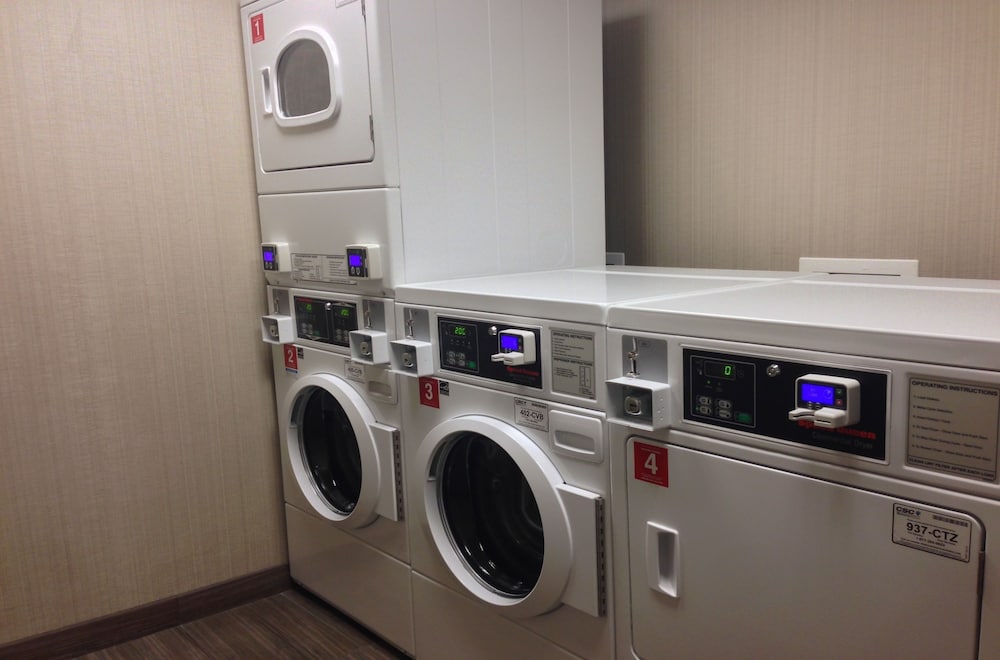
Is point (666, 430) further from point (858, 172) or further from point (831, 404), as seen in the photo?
point (858, 172)

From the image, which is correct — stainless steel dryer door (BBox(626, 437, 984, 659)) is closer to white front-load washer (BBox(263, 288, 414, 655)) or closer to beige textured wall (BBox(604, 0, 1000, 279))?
white front-load washer (BBox(263, 288, 414, 655))

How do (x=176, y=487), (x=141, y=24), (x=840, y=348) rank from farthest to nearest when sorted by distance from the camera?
1. (x=176, y=487)
2. (x=141, y=24)
3. (x=840, y=348)

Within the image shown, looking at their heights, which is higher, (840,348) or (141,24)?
(141,24)

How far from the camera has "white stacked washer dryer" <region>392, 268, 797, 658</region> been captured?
160cm

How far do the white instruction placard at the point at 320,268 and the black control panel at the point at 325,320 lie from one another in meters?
0.07

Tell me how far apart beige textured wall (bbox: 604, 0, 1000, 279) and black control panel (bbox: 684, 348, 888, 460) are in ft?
3.01

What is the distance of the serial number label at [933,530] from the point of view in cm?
110

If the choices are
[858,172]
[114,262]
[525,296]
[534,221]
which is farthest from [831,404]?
[114,262]

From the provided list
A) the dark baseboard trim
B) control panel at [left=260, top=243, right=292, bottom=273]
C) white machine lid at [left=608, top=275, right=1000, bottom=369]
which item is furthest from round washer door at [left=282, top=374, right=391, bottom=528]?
white machine lid at [left=608, top=275, right=1000, bottom=369]

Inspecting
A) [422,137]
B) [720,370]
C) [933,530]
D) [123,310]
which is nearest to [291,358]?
[123,310]

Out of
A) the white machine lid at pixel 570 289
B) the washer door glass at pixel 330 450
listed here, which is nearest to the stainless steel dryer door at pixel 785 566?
the white machine lid at pixel 570 289

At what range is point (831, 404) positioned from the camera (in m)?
1.17

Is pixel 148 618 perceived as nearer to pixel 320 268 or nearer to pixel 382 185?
pixel 320 268

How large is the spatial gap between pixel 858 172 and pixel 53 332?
2.26 metres
